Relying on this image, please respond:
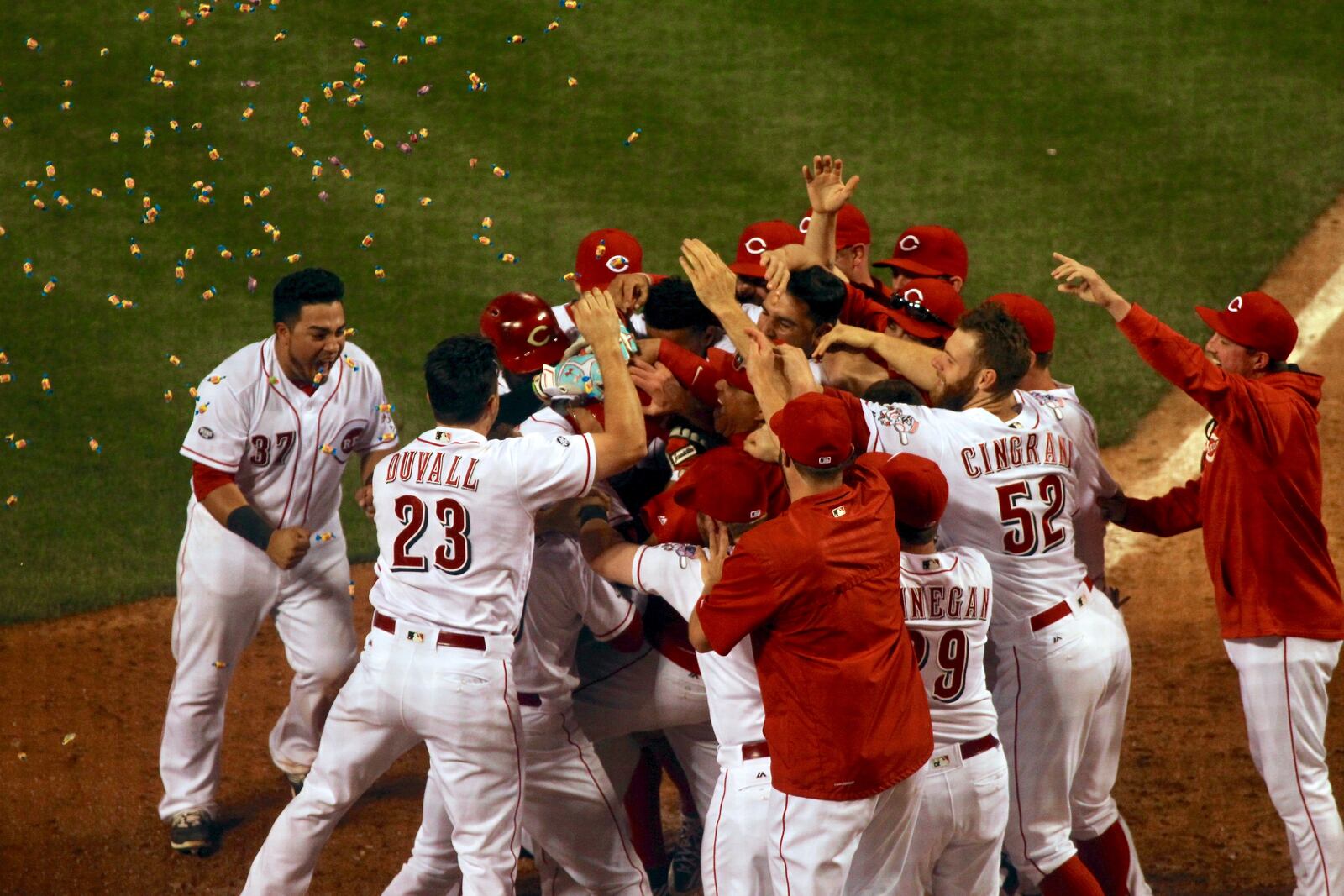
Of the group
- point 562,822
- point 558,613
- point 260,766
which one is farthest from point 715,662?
point 260,766

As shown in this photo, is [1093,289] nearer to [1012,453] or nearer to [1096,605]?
[1012,453]

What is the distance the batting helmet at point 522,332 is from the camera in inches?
177

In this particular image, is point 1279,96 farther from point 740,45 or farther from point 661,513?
point 661,513

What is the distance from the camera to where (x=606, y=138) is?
360 inches

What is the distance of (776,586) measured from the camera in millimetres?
3396

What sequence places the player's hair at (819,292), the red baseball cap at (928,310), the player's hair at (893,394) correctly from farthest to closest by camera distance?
the red baseball cap at (928,310)
the player's hair at (819,292)
the player's hair at (893,394)

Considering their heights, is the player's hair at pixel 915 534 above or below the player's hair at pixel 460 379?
below

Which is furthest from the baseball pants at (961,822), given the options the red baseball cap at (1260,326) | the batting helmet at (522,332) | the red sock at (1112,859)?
the batting helmet at (522,332)

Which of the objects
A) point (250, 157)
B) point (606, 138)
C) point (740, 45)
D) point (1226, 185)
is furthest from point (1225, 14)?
point (250, 157)

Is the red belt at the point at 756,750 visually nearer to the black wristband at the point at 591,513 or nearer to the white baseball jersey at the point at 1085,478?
the black wristband at the point at 591,513

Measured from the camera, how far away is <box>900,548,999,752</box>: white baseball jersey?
12.3 feet

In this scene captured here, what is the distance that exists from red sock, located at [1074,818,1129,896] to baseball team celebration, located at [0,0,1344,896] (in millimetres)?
12

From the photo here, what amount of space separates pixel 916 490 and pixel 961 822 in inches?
33.8

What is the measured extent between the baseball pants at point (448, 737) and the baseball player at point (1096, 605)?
1.72m
